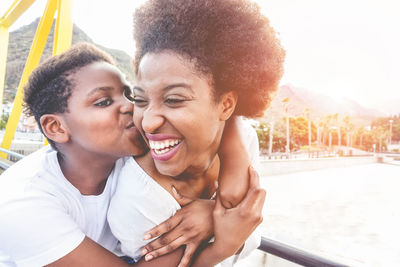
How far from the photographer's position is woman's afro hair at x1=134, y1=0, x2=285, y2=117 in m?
0.94

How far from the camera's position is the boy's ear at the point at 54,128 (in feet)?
4.21

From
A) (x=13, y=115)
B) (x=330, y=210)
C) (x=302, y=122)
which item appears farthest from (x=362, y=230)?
(x=302, y=122)

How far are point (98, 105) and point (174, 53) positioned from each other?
19.6 inches

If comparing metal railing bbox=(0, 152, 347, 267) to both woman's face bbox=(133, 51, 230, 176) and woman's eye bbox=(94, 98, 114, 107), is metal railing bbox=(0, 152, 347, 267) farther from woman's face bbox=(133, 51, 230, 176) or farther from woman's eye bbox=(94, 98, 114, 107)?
woman's eye bbox=(94, 98, 114, 107)

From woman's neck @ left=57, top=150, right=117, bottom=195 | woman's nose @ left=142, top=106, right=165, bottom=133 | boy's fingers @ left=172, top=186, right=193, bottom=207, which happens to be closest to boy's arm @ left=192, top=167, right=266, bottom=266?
boy's fingers @ left=172, top=186, right=193, bottom=207

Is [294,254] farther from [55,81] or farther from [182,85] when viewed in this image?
[55,81]

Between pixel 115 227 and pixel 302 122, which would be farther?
pixel 302 122

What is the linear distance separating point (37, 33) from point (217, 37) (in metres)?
3.60

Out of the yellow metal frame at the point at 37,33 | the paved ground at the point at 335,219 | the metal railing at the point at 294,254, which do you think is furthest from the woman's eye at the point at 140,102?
the paved ground at the point at 335,219

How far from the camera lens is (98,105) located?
→ 124 centimetres

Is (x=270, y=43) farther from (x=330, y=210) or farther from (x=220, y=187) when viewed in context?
(x=330, y=210)

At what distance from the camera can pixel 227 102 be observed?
3.39 ft

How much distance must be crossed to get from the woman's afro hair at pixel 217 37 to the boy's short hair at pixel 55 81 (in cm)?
38

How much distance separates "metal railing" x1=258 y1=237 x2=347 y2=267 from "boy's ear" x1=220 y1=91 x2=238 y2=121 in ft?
1.73
